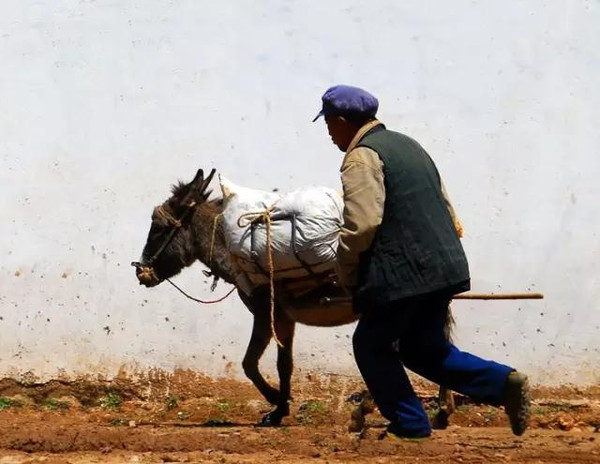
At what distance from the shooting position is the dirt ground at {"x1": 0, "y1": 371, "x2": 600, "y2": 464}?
5859 mm

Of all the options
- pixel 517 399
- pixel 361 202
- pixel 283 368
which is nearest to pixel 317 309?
pixel 283 368

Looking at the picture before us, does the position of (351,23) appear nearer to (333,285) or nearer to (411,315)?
(333,285)

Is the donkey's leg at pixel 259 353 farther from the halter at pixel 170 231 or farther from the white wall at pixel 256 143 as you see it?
the halter at pixel 170 231

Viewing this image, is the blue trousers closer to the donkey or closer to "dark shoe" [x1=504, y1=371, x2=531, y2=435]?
"dark shoe" [x1=504, y1=371, x2=531, y2=435]

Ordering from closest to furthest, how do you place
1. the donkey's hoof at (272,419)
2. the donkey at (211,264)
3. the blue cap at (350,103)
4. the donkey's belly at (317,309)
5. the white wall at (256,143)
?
the blue cap at (350,103)
the donkey's belly at (317,309)
the donkey at (211,264)
the donkey's hoof at (272,419)
the white wall at (256,143)

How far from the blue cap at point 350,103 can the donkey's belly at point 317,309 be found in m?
1.90

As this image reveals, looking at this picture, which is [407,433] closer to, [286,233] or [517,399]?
[517,399]

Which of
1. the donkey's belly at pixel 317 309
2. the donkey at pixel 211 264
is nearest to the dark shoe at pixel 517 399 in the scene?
the donkey's belly at pixel 317 309

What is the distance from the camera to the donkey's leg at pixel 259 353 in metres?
7.33

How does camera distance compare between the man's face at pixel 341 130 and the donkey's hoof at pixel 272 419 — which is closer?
the man's face at pixel 341 130

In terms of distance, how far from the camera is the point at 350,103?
201 inches

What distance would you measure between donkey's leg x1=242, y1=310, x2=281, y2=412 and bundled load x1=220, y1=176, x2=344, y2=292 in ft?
1.76

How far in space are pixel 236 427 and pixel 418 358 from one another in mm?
2401

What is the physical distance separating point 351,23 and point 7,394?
406cm
